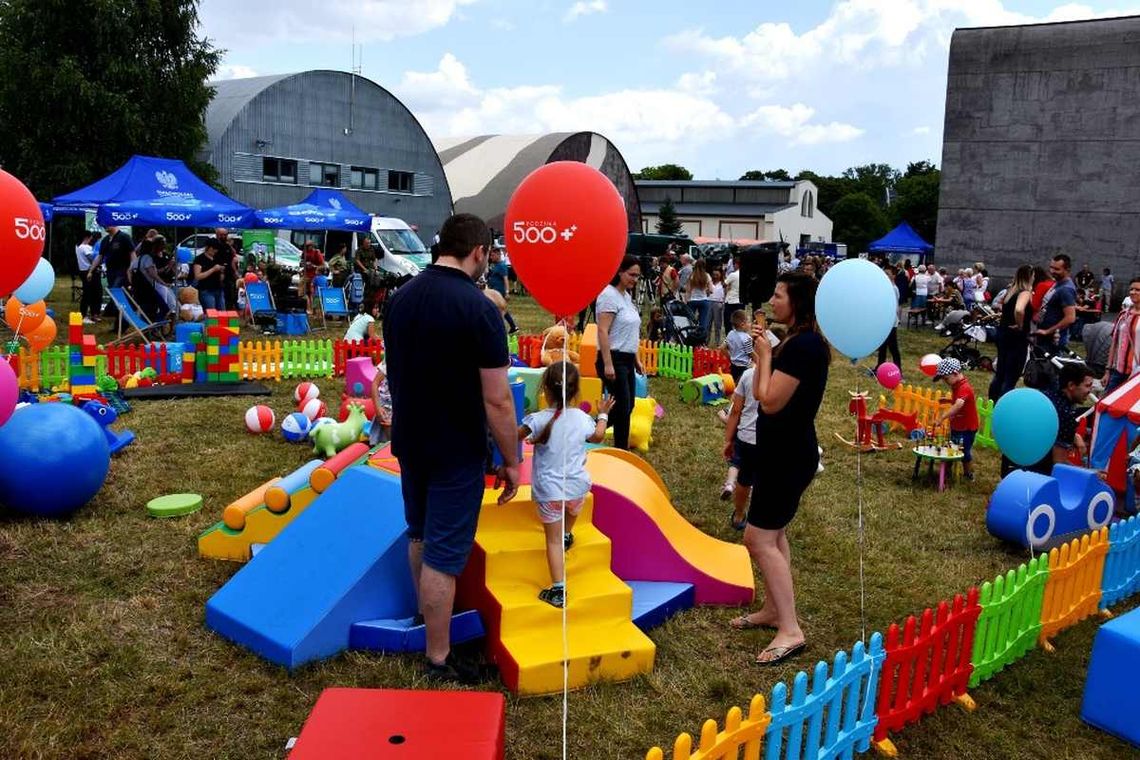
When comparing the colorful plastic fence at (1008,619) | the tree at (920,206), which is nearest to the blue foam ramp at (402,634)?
the colorful plastic fence at (1008,619)

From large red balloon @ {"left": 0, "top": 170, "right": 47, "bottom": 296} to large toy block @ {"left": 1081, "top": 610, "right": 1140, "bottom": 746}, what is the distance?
5492 millimetres

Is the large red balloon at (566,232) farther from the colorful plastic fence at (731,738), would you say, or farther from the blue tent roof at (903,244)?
the blue tent roof at (903,244)

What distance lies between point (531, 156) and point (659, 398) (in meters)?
38.8

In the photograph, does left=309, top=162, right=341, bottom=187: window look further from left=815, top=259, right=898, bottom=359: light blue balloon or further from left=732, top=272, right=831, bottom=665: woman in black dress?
left=732, top=272, right=831, bottom=665: woman in black dress

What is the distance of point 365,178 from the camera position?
112ft

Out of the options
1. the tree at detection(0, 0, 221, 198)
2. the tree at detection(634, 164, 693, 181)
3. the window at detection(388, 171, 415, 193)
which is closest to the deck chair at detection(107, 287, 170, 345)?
the tree at detection(0, 0, 221, 198)

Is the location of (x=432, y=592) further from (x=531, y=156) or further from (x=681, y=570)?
(x=531, y=156)

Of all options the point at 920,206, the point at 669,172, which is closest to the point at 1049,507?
the point at 920,206

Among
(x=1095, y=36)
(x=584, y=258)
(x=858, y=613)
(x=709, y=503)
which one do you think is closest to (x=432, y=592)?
(x=584, y=258)

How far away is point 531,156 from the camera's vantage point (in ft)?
155

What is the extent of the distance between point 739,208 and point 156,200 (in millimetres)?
59340

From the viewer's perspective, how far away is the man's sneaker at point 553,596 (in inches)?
154

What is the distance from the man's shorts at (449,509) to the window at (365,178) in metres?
31.8

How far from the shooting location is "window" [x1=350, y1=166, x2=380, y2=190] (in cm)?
3344
